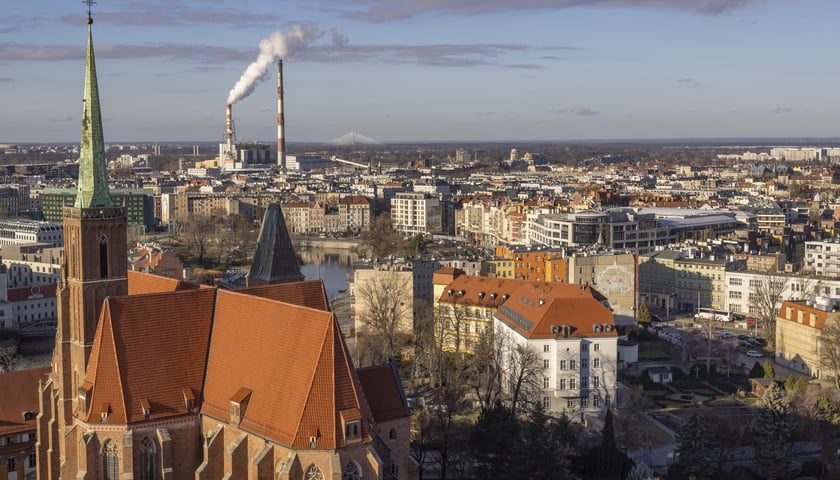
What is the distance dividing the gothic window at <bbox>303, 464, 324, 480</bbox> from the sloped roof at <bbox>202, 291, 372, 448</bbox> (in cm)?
62

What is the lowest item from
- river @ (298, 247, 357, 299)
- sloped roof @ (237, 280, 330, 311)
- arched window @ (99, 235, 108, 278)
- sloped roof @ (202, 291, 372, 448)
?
river @ (298, 247, 357, 299)

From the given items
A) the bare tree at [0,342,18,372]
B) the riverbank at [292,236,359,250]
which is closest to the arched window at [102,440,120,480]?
the bare tree at [0,342,18,372]

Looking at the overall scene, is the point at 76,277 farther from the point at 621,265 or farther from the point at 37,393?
the point at 621,265

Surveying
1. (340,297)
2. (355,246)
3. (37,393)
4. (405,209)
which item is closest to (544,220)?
(340,297)

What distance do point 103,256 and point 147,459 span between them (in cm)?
640

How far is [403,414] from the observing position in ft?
97.4

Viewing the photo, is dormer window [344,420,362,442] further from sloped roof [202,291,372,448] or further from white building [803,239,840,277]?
white building [803,239,840,277]

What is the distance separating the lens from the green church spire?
3020cm

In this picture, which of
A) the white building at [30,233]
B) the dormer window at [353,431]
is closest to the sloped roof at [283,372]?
the dormer window at [353,431]

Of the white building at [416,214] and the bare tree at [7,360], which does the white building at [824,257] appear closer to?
the bare tree at [7,360]

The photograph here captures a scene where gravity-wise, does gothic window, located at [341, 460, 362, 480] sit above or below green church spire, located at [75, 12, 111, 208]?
below

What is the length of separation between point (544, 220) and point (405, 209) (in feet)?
133

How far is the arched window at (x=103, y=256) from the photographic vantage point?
29953 millimetres

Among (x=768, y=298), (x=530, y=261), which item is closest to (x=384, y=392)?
(x=768, y=298)
